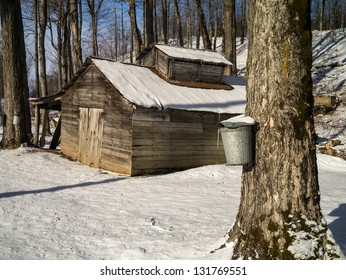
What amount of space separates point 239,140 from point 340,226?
8.93 ft

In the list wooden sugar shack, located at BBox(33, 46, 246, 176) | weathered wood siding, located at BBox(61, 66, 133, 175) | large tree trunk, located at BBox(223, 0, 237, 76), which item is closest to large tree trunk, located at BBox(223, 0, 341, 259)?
wooden sugar shack, located at BBox(33, 46, 246, 176)

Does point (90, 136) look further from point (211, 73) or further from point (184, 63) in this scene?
point (211, 73)

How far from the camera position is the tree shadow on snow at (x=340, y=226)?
395cm

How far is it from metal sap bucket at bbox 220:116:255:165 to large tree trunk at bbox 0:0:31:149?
11.1 m

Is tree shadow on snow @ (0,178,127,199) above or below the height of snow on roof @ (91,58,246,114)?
below

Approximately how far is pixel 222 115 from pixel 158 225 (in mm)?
6773

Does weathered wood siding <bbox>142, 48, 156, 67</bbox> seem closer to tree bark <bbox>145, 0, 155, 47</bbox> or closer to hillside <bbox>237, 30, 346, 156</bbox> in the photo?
tree bark <bbox>145, 0, 155, 47</bbox>

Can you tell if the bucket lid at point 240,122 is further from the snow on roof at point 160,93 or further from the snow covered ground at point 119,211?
the snow on roof at point 160,93

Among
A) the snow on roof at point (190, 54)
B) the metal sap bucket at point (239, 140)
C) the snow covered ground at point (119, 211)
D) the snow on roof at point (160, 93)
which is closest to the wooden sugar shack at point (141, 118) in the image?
the snow on roof at point (160, 93)

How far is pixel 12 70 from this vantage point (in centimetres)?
1221

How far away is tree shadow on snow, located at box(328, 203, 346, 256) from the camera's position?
395cm

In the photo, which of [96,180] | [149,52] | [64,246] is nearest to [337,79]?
[149,52]

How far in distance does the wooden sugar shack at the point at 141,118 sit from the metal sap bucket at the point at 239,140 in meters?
6.11
